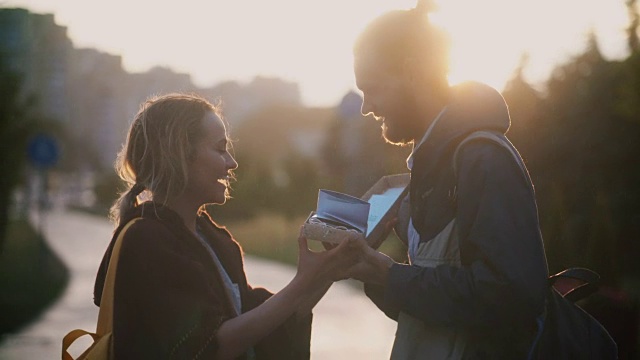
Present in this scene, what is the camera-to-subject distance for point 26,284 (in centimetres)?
1828

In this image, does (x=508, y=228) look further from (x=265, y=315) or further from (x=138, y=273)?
(x=138, y=273)

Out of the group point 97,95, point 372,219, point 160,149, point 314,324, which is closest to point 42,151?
point 314,324

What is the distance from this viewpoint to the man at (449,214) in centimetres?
307

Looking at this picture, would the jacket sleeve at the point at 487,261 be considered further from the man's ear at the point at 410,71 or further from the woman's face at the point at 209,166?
the woman's face at the point at 209,166

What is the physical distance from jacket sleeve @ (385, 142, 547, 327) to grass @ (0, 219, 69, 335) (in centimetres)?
1020

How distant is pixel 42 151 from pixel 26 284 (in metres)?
5.10

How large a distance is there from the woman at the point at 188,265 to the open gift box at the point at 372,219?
0.06 metres

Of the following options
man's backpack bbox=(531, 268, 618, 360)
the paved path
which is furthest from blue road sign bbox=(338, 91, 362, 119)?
man's backpack bbox=(531, 268, 618, 360)

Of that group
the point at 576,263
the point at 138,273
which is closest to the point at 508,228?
the point at 138,273

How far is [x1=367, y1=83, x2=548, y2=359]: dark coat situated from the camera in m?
3.05

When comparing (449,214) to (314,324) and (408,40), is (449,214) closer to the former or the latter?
(408,40)

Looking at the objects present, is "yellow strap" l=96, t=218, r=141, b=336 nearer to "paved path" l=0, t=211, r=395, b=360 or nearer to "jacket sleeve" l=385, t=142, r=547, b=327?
"jacket sleeve" l=385, t=142, r=547, b=327

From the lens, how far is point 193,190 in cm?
391

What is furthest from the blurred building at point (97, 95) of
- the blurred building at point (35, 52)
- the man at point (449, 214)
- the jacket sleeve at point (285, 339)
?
the man at point (449, 214)
